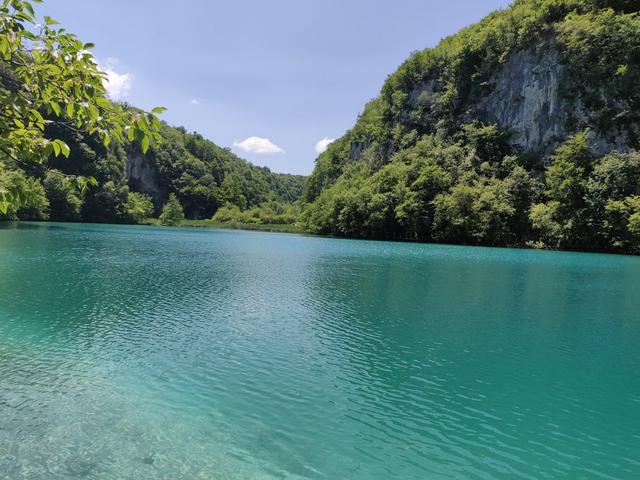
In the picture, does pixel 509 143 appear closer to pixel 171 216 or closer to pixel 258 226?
pixel 258 226

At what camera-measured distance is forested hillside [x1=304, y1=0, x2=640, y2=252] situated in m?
70.2

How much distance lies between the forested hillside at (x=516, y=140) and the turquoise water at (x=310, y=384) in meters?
50.5

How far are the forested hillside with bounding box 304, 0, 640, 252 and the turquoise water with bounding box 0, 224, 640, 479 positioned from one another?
50543mm

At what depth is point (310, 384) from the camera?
12.3 metres

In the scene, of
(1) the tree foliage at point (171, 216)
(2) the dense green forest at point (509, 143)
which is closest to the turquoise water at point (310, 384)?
(2) the dense green forest at point (509, 143)

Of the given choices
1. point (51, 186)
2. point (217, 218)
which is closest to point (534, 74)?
point (51, 186)

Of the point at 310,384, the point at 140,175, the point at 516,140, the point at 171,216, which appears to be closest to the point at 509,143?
the point at 516,140

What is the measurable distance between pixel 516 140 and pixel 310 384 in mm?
90517

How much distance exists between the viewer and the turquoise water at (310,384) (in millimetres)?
8445

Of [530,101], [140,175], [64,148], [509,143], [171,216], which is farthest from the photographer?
[140,175]

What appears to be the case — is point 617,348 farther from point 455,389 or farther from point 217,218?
point 217,218

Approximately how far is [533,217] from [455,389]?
230ft

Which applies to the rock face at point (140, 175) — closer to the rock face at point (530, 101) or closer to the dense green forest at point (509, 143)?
the dense green forest at point (509, 143)

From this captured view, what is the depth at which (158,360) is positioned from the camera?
13.8m
